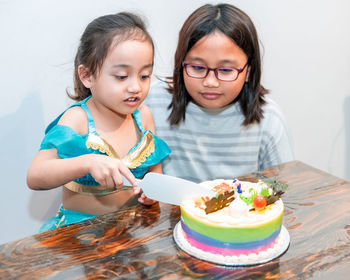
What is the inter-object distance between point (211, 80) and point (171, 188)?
502 mm

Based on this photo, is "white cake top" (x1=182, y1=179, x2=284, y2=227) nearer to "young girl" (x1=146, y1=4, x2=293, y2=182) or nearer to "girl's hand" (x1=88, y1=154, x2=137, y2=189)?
"girl's hand" (x1=88, y1=154, x2=137, y2=189)

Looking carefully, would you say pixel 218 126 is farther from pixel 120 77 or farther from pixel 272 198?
pixel 272 198

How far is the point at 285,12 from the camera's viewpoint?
217cm

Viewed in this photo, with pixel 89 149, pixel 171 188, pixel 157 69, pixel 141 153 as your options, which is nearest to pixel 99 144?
pixel 89 149

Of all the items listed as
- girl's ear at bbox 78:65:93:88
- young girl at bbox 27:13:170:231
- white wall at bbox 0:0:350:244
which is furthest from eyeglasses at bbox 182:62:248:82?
white wall at bbox 0:0:350:244

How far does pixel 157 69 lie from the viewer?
1.94 metres

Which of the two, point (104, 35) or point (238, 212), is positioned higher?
point (104, 35)

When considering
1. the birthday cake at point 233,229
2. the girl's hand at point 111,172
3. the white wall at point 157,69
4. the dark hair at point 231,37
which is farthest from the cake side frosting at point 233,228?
the white wall at point 157,69

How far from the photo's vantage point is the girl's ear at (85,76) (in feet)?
4.22

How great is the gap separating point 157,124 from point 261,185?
25.9 inches

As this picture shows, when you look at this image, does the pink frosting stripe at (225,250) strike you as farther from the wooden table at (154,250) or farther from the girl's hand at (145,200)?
the girl's hand at (145,200)

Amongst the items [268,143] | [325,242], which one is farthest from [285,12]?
[325,242]

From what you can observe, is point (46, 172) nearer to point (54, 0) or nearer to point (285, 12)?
point (54, 0)

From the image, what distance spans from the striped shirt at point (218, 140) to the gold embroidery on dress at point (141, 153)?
0.72 ft
